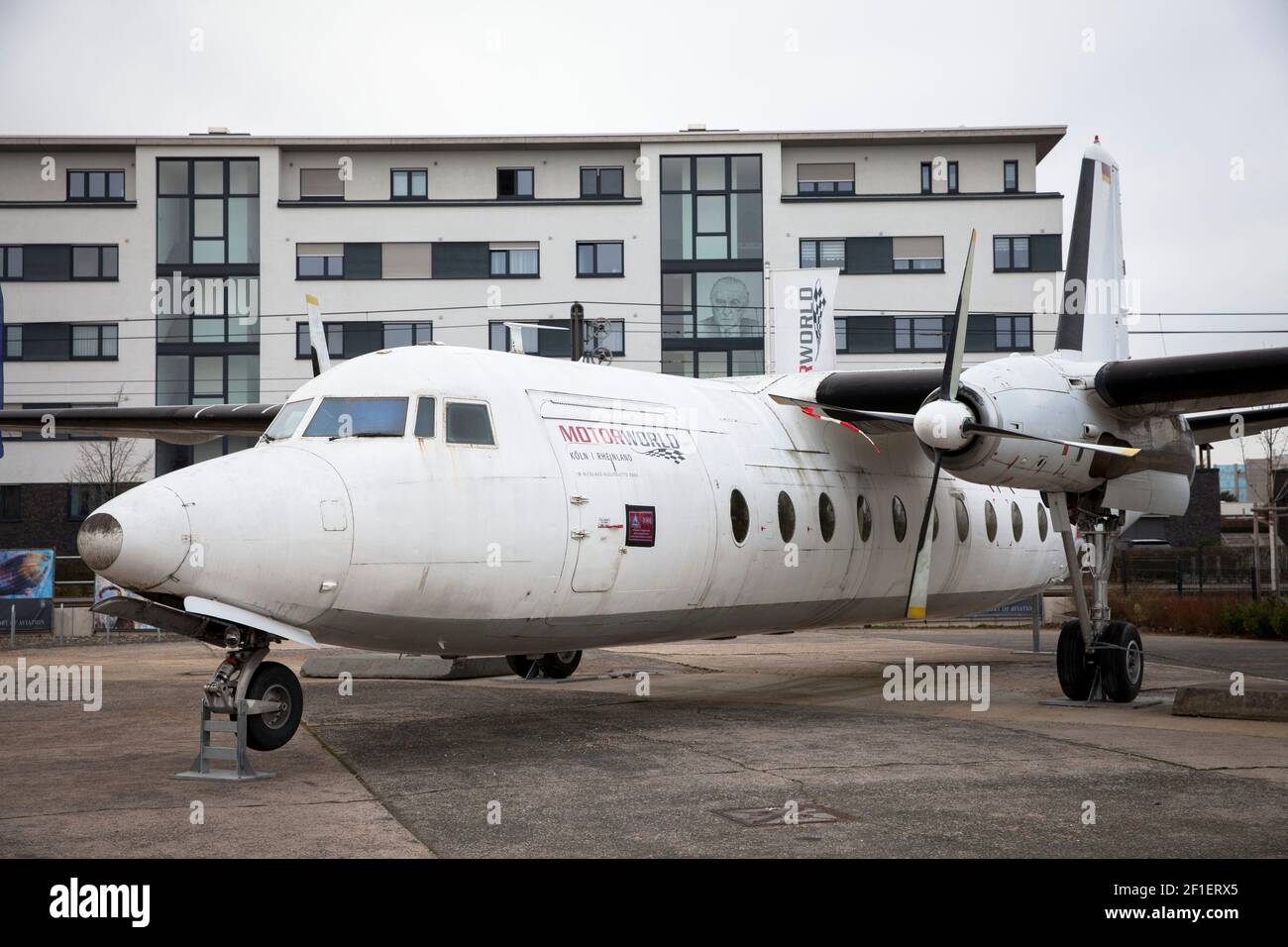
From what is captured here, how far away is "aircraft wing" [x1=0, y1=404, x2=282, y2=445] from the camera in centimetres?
1714

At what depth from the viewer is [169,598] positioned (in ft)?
30.2

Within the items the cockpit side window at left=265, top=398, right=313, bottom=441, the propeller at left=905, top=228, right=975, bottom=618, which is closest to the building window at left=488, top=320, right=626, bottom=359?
the propeller at left=905, top=228, right=975, bottom=618

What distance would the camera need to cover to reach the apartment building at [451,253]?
151 feet

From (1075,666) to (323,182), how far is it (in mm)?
38153

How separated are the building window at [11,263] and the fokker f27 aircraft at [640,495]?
3229cm

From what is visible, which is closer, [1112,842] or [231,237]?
[1112,842]

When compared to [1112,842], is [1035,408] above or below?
above

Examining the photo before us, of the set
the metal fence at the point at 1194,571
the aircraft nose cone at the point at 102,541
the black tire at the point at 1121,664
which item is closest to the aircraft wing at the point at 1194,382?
the black tire at the point at 1121,664

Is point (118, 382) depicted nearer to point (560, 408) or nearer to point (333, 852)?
point (560, 408)

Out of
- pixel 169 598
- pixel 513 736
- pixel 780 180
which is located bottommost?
pixel 513 736

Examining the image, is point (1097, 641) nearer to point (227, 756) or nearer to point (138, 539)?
point (227, 756)

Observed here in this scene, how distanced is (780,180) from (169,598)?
40428mm
